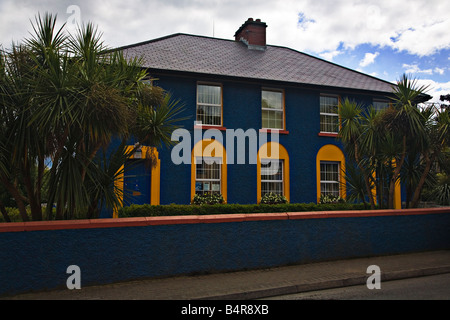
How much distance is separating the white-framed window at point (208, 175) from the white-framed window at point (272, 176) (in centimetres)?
198

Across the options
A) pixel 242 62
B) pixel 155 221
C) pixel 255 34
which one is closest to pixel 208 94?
pixel 242 62

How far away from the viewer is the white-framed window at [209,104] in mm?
14962

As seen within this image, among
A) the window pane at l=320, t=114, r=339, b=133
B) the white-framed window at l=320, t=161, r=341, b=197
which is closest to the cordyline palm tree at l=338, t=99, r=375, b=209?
the white-framed window at l=320, t=161, r=341, b=197

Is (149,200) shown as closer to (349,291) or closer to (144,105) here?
(144,105)

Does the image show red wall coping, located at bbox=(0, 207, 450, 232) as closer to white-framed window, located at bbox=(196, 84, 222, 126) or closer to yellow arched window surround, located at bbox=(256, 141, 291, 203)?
yellow arched window surround, located at bbox=(256, 141, 291, 203)

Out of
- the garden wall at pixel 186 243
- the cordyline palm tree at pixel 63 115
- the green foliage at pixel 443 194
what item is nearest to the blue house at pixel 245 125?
the green foliage at pixel 443 194

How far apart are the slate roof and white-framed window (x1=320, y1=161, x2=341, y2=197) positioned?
3.63 meters

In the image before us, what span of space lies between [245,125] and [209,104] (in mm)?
1760

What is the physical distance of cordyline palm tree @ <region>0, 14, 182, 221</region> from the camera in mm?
6059

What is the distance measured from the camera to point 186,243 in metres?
6.82

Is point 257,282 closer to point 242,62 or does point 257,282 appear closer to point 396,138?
point 396,138

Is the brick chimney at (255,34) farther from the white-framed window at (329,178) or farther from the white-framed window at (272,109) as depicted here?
the white-framed window at (329,178)
